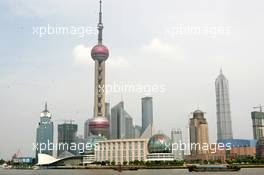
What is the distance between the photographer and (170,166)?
197500mm

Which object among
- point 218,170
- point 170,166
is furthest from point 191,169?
point 170,166

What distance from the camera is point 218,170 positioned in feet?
475

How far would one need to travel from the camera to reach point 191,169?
152 metres

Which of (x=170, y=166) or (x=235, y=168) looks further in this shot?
(x=170, y=166)

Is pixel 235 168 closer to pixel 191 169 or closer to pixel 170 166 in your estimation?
pixel 191 169

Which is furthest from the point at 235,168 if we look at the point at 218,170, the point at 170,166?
the point at 170,166

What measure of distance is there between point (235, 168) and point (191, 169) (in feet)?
53.5

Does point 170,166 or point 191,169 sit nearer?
point 191,169

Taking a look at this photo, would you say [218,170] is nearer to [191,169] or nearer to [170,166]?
[191,169]

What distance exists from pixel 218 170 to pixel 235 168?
7.58 m

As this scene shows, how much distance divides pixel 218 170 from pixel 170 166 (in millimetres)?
54922

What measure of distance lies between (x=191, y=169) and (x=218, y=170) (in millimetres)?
11340

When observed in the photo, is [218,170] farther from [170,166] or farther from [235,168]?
[170,166]
